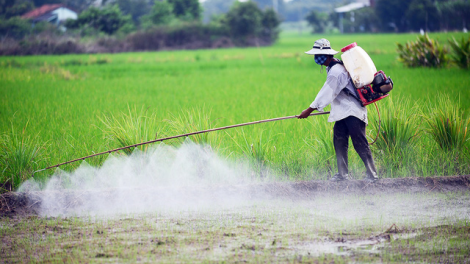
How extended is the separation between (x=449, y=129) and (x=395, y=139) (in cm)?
56

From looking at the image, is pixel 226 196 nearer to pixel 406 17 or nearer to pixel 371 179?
pixel 371 179

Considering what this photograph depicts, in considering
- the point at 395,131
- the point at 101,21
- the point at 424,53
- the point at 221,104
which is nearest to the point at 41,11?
the point at 101,21

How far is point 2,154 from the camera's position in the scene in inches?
171

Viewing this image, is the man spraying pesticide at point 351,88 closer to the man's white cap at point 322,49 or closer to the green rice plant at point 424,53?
the man's white cap at point 322,49

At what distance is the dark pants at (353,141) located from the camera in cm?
385

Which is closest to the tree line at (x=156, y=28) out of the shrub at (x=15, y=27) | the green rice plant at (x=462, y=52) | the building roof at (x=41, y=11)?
the shrub at (x=15, y=27)

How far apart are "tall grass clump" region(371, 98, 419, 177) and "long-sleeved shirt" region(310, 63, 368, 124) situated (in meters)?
0.78

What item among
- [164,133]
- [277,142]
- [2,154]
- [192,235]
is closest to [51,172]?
[2,154]

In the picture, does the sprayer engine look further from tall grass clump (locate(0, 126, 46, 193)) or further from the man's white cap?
tall grass clump (locate(0, 126, 46, 193))

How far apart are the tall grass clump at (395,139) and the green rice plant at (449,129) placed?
243mm

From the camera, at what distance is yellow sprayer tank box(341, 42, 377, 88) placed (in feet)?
12.0

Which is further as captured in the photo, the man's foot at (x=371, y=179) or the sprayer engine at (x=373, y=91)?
the man's foot at (x=371, y=179)

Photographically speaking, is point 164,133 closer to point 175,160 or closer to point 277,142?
point 175,160

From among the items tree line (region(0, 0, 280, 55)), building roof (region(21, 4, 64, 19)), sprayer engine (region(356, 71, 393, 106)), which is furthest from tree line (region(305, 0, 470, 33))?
building roof (region(21, 4, 64, 19))
